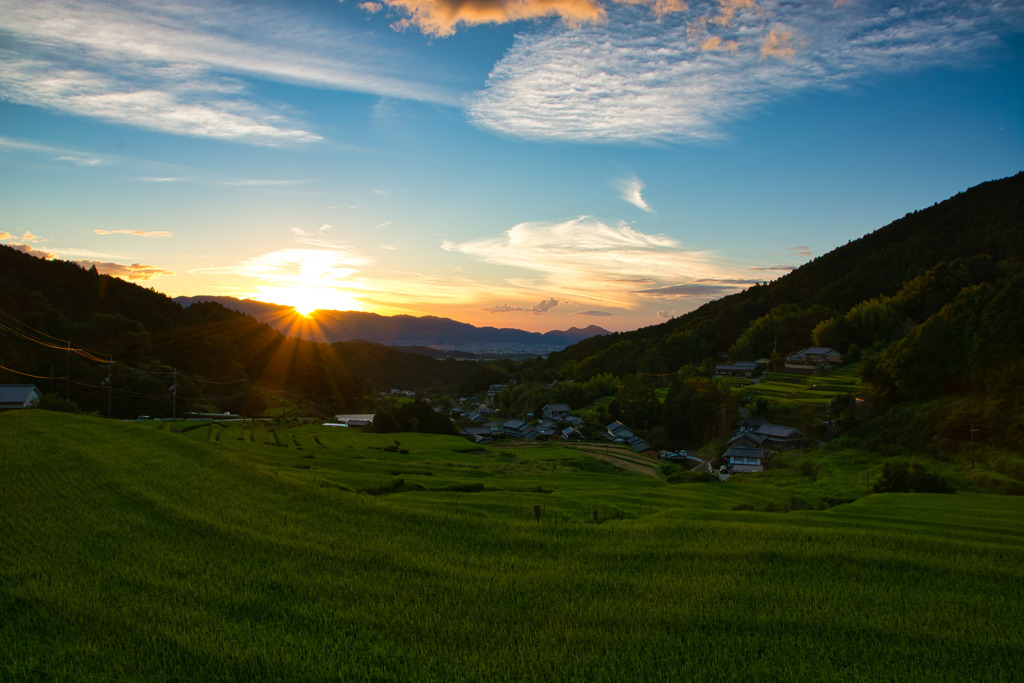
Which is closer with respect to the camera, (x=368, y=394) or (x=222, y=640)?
(x=222, y=640)

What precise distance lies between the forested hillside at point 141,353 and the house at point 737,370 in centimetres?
5187

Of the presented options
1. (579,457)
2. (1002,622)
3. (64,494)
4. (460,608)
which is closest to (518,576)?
(460,608)

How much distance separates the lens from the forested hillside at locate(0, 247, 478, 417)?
50.3m

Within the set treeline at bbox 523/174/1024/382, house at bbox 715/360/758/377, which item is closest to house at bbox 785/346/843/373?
house at bbox 715/360/758/377

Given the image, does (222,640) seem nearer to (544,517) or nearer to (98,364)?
(544,517)

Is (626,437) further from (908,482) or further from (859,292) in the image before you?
(859,292)

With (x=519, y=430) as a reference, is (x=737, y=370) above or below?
above

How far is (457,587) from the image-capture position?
28.1ft

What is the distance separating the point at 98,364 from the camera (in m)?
54.2

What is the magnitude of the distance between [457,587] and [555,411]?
68483mm

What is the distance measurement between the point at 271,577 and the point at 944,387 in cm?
4703

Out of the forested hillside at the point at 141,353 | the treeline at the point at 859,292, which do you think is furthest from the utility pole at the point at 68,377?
the treeline at the point at 859,292

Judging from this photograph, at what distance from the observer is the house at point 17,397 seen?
39719 millimetres

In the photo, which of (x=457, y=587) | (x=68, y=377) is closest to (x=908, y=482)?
(x=457, y=587)
